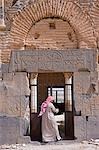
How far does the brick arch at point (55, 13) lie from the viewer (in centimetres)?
1095

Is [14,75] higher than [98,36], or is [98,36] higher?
[98,36]

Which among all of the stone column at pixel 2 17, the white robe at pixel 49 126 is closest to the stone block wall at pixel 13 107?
the white robe at pixel 49 126

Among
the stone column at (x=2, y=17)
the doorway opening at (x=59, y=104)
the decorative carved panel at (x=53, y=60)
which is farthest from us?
the doorway opening at (x=59, y=104)

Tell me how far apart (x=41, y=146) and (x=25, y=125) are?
0.78 m

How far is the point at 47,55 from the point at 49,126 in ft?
6.81

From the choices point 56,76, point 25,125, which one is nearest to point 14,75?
point 25,125

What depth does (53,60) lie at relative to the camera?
10688 mm

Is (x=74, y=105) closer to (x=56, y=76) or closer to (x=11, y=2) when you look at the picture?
(x=11, y=2)

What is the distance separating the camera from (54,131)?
10.7 meters

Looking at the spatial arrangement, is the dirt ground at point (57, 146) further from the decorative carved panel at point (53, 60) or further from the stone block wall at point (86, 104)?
the decorative carved panel at point (53, 60)

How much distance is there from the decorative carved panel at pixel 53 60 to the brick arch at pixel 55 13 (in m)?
0.52

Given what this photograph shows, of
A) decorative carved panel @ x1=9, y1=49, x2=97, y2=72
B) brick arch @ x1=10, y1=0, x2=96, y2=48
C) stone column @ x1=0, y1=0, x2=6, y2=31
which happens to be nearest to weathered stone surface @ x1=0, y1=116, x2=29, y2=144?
decorative carved panel @ x1=9, y1=49, x2=97, y2=72

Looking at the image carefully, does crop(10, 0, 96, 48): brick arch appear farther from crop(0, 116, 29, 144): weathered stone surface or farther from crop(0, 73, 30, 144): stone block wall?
crop(0, 116, 29, 144): weathered stone surface

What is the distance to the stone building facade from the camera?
34.8 feet
